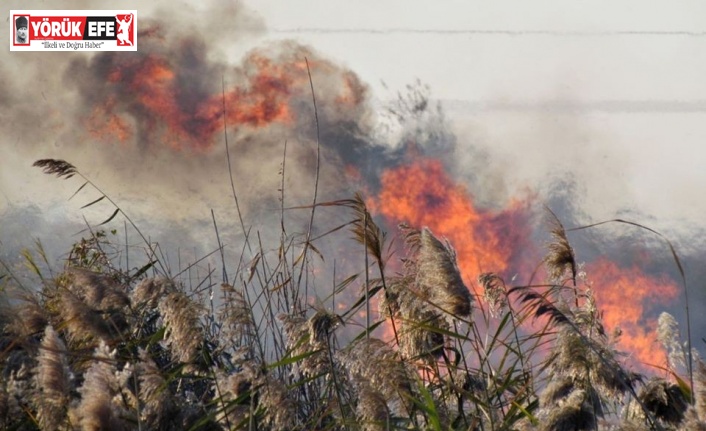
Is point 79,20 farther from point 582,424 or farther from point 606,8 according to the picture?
point 582,424

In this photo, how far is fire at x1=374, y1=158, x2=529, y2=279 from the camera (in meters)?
14.1

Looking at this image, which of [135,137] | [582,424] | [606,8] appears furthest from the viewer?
[606,8]

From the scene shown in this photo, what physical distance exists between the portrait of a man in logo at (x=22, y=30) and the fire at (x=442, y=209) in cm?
565

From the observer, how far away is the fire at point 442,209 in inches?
555

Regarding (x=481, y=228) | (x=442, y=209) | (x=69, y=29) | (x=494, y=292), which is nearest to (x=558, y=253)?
(x=494, y=292)

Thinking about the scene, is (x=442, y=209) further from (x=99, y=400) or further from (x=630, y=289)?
(x=99, y=400)

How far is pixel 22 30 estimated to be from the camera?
49.1 ft

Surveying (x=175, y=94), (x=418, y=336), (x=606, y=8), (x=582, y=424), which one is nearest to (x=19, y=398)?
(x=418, y=336)

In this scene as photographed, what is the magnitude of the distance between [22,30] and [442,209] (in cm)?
673

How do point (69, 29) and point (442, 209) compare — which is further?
point (442, 209)

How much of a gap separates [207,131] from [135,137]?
3.65ft

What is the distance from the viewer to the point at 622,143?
16328 millimetres

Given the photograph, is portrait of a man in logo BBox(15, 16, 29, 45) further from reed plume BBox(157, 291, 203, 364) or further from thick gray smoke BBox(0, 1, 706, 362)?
reed plume BBox(157, 291, 203, 364)

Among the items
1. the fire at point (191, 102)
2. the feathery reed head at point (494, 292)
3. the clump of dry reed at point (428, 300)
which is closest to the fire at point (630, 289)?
the fire at point (191, 102)
